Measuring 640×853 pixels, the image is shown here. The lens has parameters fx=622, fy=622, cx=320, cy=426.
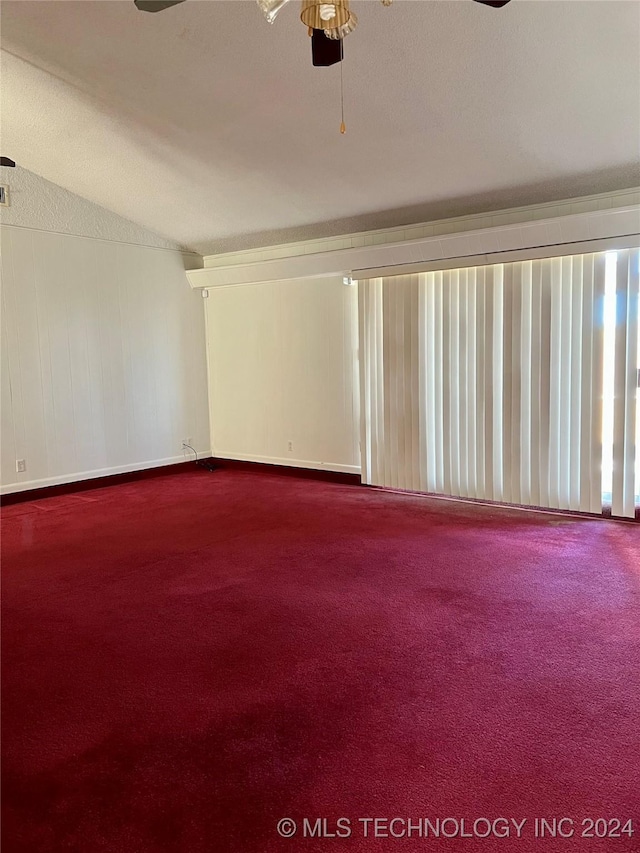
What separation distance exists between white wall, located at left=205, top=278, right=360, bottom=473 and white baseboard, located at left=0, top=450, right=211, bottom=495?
0.61 meters

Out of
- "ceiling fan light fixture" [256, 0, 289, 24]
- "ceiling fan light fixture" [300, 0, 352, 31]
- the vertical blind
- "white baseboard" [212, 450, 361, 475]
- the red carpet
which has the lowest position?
the red carpet

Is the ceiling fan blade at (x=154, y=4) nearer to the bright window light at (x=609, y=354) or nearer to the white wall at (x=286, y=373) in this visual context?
the bright window light at (x=609, y=354)

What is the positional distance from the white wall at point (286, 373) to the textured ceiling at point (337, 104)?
119 cm

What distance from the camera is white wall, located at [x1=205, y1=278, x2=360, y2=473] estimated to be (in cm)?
670

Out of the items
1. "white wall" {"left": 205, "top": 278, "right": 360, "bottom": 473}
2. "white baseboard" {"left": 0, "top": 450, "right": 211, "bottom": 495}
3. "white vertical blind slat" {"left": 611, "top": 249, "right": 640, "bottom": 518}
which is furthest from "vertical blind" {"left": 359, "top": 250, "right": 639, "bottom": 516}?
"white baseboard" {"left": 0, "top": 450, "right": 211, "bottom": 495}

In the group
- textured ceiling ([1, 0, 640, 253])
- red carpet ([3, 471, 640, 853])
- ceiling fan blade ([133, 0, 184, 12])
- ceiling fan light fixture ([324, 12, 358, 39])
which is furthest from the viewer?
textured ceiling ([1, 0, 640, 253])

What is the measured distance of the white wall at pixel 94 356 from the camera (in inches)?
239

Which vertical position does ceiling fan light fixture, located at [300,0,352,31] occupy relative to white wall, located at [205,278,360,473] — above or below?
above

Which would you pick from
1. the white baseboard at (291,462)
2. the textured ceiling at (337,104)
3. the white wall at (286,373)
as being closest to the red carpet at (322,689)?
the white baseboard at (291,462)

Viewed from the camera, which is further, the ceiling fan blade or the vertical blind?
the vertical blind

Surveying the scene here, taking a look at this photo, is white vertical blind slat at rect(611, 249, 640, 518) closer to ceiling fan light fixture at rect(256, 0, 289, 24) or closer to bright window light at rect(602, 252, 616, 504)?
bright window light at rect(602, 252, 616, 504)

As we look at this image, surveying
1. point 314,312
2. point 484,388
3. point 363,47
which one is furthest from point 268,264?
point 363,47

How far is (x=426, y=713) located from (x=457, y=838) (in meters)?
0.61

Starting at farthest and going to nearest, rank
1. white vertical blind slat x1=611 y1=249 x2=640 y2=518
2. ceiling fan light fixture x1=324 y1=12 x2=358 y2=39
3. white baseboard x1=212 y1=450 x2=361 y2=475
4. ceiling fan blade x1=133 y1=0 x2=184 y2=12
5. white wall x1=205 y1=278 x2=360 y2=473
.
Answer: white baseboard x1=212 y1=450 x2=361 y2=475, white wall x1=205 y1=278 x2=360 y2=473, white vertical blind slat x1=611 y1=249 x2=640 y2=518, ceiling fan light fixture x1=324 y1=12 x2=358 y2=39, ceiling fan blade x1=133 y1=0 x2=184 y2=12
